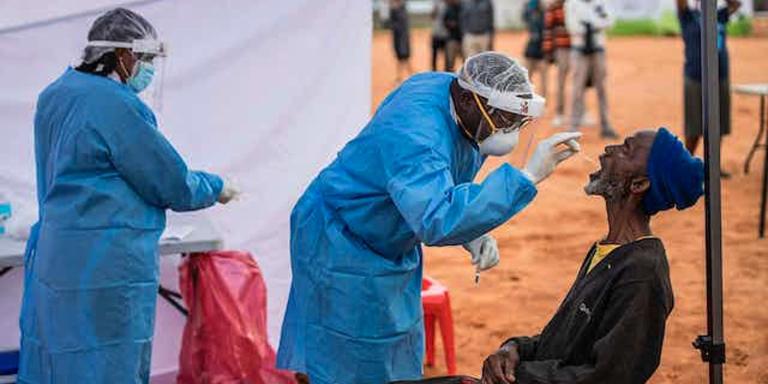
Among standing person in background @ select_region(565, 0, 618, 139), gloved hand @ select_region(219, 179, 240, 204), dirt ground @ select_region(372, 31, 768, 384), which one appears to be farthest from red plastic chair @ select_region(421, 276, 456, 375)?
standing person in background @ select_region(565, 0, 618, 139)

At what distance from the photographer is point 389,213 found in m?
3.70

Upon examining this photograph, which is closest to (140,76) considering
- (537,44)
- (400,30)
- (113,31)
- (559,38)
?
(113,31)

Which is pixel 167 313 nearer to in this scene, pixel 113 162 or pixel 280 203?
pixel 280 203

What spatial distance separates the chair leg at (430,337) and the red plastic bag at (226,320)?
0.83 metres

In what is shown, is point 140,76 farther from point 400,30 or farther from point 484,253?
point 400,30

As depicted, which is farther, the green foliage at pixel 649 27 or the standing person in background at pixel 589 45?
the green foliage at pixel 649 27

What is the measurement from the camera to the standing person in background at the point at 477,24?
15734 mm

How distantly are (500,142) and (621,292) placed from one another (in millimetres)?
803

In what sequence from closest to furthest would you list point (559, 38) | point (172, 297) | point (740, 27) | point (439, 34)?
point (172, 297) < point (559, 38) < point (439, 34) < point (740, 27)

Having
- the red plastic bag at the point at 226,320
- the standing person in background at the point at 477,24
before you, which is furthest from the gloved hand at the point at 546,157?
the standing person in background at the point at 477,24

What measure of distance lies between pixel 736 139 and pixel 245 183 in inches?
349

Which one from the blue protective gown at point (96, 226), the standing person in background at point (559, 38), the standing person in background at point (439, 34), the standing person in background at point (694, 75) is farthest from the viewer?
the standing person in background at point (439, 34)

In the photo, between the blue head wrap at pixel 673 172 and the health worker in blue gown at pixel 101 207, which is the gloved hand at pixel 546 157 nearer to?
the blue head wrap at pixel 673 172

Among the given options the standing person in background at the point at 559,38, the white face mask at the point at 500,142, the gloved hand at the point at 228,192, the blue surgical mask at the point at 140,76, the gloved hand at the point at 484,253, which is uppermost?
the blue surgical mask at the point at 140,76
